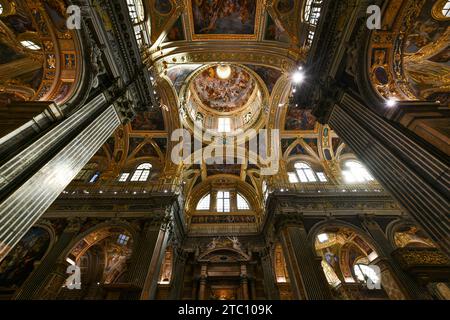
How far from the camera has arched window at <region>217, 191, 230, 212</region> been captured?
16.9 meters

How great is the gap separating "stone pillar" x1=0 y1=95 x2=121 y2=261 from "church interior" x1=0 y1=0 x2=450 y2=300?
39 mm

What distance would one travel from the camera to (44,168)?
15.6ft

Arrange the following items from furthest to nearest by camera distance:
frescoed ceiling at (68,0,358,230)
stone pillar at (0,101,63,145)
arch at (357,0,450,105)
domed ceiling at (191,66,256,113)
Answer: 1. domed ceiling at (191,66,256,113)
2. frescoed ceiling at (68,0,358,230)
3. arch at (357,0,450,105)
4. stone pillar at (0,101,63,145)

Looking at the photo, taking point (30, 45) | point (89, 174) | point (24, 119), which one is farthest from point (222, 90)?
point (24, 119)

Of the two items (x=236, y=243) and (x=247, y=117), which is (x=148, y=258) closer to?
(x=236, y=243)

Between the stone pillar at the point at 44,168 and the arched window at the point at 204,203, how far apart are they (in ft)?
37.8

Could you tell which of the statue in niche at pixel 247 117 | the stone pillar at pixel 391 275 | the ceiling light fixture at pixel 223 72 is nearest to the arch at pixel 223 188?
the statue in niche at pixel 247 117

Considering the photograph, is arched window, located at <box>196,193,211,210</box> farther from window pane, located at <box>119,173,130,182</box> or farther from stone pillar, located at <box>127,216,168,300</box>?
stone pillar, located at <box>127,216,168,300</box>

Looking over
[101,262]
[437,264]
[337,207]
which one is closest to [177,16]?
[337,207]

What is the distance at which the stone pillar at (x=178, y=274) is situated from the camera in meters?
11.6

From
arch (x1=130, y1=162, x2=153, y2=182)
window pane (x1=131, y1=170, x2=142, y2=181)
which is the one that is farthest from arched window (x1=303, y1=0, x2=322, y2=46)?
window pane (x1=131, y1=170, x2=142, y2=181)

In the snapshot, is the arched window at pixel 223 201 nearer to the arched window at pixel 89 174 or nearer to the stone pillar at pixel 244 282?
the stone pillar at pixel 244 282

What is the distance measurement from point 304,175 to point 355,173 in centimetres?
343
